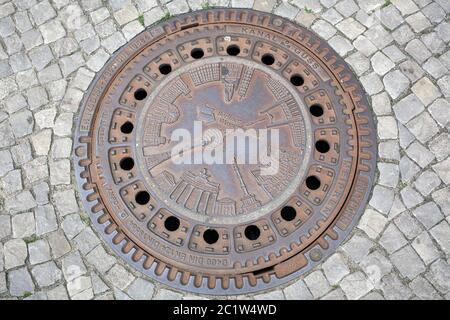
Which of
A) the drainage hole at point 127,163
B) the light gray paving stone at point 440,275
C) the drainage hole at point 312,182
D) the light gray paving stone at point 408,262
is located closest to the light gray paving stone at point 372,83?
the drainage hole at point 312,182

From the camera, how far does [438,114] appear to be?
3.26 metres

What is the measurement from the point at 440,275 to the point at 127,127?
233 cm

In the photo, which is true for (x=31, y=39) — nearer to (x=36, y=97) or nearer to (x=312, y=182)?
(x=36, y=97)

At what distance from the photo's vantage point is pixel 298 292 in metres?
2.89

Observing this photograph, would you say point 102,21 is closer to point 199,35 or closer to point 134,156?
point 199,35

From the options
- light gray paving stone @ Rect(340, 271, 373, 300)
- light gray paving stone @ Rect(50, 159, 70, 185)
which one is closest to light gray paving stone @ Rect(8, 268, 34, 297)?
light gray paving stone @ Rect(50, 159, 70, 185)

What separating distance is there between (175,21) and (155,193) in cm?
140

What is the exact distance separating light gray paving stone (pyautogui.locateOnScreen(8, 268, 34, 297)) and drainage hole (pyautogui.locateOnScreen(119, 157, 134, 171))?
936 millimetres

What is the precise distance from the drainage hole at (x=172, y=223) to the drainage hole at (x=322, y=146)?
3.62 ft

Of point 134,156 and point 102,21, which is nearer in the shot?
point 134,156

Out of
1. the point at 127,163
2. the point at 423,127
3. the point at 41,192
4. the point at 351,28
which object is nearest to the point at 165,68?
the point at 127,163

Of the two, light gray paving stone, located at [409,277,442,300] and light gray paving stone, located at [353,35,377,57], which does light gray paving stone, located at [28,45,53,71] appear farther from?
light gray paving stone, located at [409,277,442,300]

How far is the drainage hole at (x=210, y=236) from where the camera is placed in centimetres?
302
